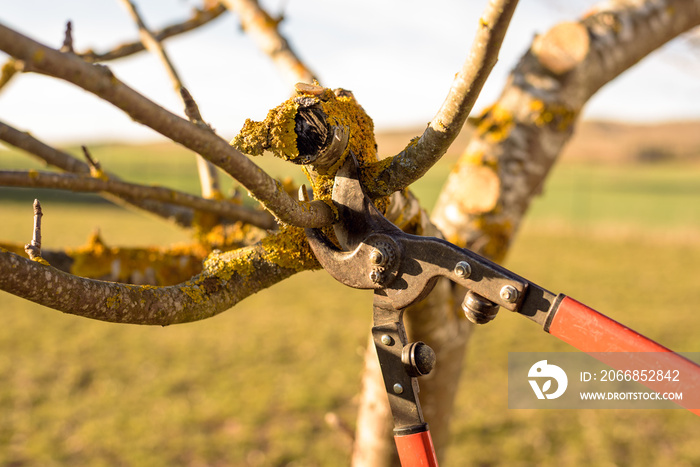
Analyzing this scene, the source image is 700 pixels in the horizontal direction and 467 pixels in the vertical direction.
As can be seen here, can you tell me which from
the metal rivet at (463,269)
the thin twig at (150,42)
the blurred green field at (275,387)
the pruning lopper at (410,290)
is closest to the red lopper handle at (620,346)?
the pruning lopper at (410,290)

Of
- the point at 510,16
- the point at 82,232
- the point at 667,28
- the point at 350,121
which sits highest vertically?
the point at 82,232

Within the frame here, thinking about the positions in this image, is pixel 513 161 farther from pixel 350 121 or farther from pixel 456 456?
pixel 456 456

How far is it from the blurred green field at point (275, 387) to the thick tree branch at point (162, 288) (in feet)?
13.0

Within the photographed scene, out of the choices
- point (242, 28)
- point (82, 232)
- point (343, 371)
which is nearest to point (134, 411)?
point (343, 371)

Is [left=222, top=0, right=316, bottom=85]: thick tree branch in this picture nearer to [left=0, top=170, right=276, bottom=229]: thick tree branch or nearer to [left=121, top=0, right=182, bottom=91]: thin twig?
[left=121, top=0, right=182, bottom=91]: thin twig

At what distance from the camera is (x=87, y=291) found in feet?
3.71

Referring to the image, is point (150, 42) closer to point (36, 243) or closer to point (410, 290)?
point (36, 243)

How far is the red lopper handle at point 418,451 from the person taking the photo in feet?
4.33

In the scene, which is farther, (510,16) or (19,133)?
(19,133)

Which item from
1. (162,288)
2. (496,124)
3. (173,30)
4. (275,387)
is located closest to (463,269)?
(162,288)

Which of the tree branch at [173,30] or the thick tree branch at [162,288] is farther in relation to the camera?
the tree branch at [173,30]

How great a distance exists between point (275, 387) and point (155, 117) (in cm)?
586

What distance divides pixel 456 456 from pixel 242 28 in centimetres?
404

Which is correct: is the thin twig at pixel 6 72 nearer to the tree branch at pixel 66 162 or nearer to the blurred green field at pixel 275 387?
the tree branch at pixel 66 162
